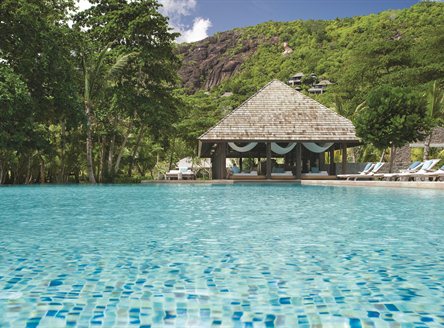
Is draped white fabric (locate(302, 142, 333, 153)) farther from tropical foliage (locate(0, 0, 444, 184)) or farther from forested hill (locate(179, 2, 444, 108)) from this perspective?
forested hill (locate(179, 2, 444, 108))

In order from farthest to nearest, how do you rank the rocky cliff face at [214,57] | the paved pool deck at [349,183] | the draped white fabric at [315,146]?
the rocky cliff face at [214,57], the draped white fabric at [315,146], the paved pool deck at [349,183]

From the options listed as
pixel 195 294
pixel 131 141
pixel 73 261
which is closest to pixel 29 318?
pixel 195 294

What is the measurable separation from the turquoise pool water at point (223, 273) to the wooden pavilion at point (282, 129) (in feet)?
50.4

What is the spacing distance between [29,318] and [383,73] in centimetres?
4005

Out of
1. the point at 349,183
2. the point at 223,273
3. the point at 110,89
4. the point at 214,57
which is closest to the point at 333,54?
the point at 214,57

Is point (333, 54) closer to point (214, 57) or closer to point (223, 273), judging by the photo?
point (214, 57)

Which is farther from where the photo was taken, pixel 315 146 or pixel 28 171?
pixel 28 171

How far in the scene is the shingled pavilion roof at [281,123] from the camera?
22.8 metres

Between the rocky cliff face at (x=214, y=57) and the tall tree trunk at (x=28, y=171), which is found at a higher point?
the rocky cliff face at (x=214, y=57)

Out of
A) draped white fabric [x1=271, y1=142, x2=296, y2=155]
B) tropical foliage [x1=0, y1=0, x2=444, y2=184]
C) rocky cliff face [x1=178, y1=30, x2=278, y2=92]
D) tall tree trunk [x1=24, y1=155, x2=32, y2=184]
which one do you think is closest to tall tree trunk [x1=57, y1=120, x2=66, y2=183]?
tropical foliage [x1=0, y1=0, x2=444, y2=184]

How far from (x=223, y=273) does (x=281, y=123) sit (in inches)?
797

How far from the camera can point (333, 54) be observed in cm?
9694

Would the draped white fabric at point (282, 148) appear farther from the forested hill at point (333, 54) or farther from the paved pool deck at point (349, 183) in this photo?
the forested hill at point (333, 54)

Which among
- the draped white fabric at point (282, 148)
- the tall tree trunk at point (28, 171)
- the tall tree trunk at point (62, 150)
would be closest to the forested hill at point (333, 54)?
the draped white fabric at point (282, 148)
